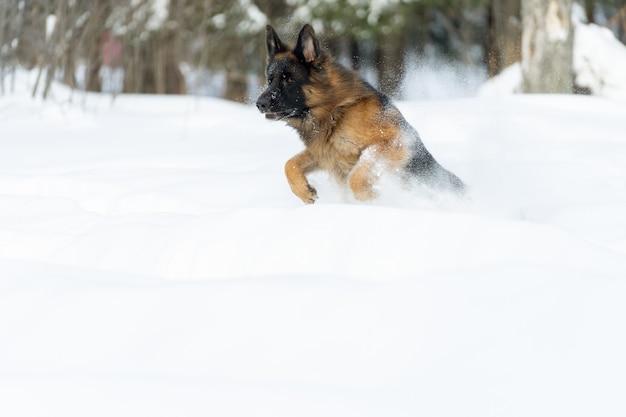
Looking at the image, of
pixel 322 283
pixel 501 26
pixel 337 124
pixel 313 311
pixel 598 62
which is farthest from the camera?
pixel 501 26

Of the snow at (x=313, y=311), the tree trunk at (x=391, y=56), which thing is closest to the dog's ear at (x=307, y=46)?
the snow at (x=313, y=311)

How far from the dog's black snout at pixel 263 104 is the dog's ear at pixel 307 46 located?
1.32ft

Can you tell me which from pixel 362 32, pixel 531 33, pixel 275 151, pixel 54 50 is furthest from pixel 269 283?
pixel 362 32

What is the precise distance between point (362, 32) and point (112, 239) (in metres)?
12.0

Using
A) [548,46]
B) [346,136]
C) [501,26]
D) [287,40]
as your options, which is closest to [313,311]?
[346,136]

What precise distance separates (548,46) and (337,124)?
19.8ft

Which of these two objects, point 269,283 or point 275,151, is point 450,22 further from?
point 269,283

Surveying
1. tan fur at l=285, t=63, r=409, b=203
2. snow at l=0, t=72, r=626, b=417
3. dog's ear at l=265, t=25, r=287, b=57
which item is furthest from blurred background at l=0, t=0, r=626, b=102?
snow at l=0, t=72, r=626, b=417

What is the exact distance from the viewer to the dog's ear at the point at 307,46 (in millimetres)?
4324

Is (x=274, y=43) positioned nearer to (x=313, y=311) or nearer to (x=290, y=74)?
(x=290, y=74)

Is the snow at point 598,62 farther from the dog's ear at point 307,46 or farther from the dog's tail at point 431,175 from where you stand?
the dog's ear at point 307,46

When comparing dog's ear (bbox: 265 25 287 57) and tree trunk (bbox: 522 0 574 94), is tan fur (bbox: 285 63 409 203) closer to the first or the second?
dog's ear (bbox: 265 25 287 57)

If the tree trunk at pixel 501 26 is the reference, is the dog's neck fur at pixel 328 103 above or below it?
above

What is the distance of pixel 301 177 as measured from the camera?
14.1ft
